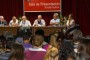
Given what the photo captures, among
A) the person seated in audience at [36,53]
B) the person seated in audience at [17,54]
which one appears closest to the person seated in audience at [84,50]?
Answer: the person seated in audience at [17,54]

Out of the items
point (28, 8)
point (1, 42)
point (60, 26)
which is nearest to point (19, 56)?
point (1, 42)

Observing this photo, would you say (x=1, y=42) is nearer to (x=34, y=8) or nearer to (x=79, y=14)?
(x=34, y=8)

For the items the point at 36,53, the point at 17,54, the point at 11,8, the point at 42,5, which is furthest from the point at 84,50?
the point at 11,8

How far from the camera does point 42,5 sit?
52.3 ft

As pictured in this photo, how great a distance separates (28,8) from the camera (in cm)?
1594

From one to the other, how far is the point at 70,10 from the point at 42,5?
169 cm

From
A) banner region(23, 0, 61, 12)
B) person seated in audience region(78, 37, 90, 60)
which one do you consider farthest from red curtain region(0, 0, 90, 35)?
person seated in audience region(78, 37, 90, 60)

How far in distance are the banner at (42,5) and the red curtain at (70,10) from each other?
0.47 meters

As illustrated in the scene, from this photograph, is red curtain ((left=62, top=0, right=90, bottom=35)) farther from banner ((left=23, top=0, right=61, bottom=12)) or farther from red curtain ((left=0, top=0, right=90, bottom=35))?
banner ((left=23, top=0, right=61, bottom=12))

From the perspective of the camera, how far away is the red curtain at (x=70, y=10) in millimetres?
16531

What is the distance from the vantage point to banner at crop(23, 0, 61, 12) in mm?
15867

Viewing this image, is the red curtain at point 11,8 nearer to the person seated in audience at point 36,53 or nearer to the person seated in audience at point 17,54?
the person seated in audience at point 36,53

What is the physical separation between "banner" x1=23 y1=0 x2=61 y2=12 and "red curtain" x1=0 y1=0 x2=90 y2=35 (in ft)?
1.53

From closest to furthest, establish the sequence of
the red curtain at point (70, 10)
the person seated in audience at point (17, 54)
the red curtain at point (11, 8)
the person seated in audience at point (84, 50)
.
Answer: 1. the person seated in audience at point (17, 54)
2. the person seated in audience at point (84, 50)
3. the red curtain at point (70, 10)
4. the red curtain at point (11, 8)
